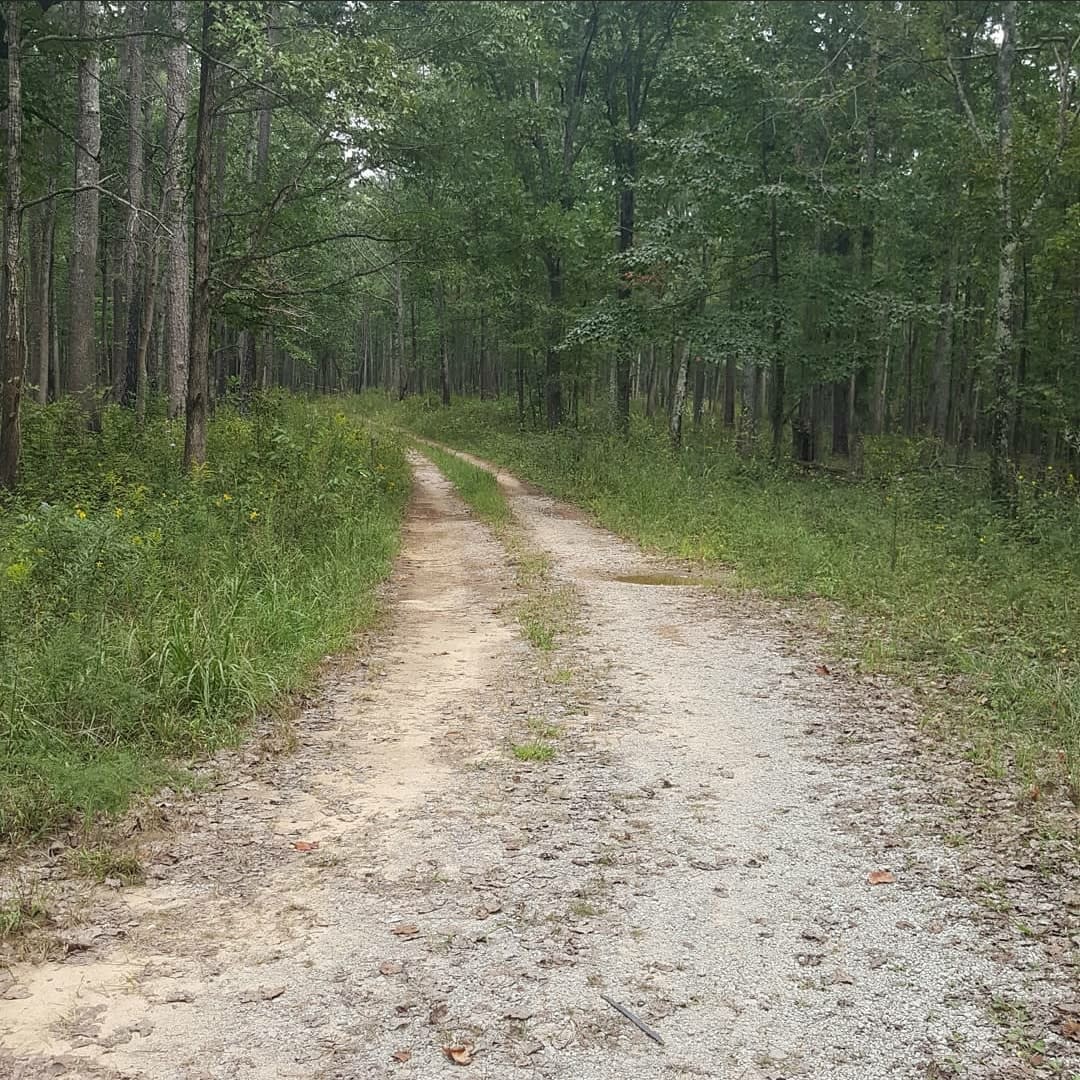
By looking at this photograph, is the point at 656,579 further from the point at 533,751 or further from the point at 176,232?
the point at 176,232

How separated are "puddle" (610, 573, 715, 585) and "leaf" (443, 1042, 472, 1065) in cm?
817

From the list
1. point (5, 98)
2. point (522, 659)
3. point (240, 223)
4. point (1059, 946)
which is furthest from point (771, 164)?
point (1059, 946)

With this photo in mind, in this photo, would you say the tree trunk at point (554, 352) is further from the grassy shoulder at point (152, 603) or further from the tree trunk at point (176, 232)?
the grassy shoulder at point (152, 603)

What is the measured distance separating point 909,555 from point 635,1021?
928cm

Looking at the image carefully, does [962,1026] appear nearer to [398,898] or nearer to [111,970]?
[398,898]

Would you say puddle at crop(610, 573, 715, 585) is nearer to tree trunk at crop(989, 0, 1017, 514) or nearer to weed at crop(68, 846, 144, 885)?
tree trunk at crop(989, 0, 1017, 514)

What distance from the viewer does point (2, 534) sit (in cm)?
857

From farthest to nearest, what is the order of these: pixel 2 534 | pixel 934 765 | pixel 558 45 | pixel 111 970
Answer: pixel 558 45, pixel 2 534, pixel 934 765, pixel 111 970

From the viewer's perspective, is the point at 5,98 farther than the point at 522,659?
Yes

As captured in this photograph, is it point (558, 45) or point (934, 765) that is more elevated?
point (558, 45)

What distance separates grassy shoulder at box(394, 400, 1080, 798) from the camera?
645 centimetres

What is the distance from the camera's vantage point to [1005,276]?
46.8ft

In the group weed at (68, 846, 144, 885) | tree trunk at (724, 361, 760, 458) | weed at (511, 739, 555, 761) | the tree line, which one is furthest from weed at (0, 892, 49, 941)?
tree trunk at (724, 361, 760, 458)

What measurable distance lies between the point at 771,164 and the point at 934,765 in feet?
56.6
